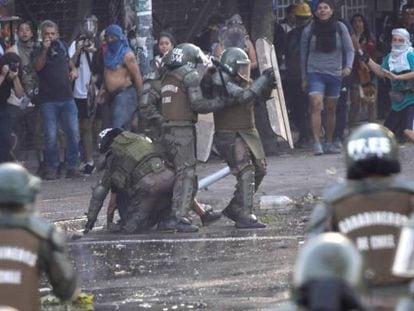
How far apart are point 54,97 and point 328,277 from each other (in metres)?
13.1

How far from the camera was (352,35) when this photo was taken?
1962cm

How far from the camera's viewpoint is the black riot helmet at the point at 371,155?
6.68 m

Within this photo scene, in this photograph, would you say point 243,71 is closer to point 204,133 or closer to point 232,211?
point 232,211

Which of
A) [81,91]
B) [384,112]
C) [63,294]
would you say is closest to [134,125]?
[81,91]

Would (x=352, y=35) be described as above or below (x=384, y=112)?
above

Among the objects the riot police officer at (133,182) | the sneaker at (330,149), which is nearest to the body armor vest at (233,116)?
the riot police officer at (133,182)

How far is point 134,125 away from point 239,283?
6.75 metres

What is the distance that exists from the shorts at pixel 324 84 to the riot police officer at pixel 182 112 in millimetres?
4984

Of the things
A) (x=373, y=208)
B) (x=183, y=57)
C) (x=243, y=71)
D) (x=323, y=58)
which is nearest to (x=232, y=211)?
(x=243, y=71)

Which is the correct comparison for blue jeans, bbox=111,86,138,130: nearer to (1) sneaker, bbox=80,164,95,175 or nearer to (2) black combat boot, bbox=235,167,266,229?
(1) sneaker, bbox=80,164,95,175

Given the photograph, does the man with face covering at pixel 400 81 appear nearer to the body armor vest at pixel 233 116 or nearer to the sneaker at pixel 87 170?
the body armor vest at pixel 233 116

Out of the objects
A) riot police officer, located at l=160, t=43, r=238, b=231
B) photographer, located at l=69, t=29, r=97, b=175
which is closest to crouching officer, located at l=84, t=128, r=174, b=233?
riot police officer, located at l=160, t=43, r=238, b=231

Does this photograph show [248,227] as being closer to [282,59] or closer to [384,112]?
[282,59]

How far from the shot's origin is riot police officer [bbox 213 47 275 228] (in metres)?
13.8
